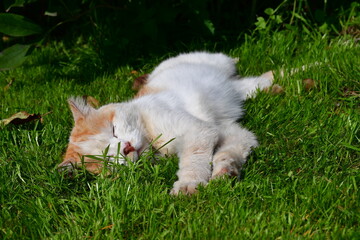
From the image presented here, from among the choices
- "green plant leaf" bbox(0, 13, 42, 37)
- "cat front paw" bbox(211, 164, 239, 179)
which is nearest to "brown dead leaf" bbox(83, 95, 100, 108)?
"green plant leaf" bbox(0, 13, 42, 37)

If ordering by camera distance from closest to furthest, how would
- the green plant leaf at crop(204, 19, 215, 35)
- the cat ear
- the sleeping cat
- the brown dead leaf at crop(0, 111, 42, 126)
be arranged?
the sleeping cat → the cat ear → the brown dead leaf at crop(0, 111, 42, 126) → the green plant leaf at crop(204, 19, 215, 35)

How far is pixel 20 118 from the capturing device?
3.01 metres

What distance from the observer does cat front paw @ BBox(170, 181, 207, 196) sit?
6.91 feet

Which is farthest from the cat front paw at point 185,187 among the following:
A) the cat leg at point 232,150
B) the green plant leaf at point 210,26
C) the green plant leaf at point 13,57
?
the green plant leaf at point 210,26

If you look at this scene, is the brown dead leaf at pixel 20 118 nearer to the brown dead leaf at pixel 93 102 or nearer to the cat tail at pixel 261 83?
the brown dead leaf at pixel 93 102

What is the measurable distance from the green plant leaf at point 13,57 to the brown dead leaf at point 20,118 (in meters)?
0.44

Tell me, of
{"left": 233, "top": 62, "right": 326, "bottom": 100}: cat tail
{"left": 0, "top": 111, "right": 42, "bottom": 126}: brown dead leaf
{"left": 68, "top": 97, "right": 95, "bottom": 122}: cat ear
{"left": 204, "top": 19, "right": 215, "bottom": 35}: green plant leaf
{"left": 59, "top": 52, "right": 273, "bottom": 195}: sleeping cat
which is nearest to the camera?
{"left": 59, "top": 52, "right": 273, "bottom": 195}: sleeping cat

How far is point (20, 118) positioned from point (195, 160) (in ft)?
4.61

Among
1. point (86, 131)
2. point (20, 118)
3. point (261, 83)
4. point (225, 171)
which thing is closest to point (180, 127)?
point (225, 171)

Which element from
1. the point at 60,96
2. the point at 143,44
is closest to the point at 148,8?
the point at 143,44

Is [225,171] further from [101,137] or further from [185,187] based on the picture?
[101,137]

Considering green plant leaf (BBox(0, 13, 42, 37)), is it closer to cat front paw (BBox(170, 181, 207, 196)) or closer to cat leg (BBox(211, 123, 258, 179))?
cat leg (BBox(211, 123, 258, 179))

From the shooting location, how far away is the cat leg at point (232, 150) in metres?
2.26

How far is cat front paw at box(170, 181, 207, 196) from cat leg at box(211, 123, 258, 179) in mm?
130
